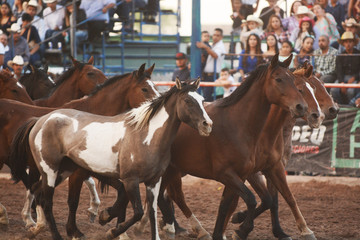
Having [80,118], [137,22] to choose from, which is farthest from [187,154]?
[137,22]

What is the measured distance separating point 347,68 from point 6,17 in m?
8.70

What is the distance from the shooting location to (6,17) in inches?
616

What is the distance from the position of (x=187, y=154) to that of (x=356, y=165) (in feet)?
17.0

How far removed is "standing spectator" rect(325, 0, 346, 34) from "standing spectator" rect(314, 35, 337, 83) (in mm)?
630

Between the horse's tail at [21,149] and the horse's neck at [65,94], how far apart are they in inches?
69.2

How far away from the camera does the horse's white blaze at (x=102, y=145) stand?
572cm

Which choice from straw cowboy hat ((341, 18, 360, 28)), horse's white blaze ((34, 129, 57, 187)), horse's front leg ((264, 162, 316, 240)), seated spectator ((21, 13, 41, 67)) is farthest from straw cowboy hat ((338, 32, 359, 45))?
seated spectator ((21, 13, 41, 67))

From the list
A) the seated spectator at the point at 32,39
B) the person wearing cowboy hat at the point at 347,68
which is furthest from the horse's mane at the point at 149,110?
the seated spectator at the point at 32,39

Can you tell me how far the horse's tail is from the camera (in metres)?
6.41

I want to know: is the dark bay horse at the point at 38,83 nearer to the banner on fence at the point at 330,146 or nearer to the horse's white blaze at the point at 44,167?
the horse's white blaze at the point at 44,167

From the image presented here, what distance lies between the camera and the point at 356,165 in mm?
10602

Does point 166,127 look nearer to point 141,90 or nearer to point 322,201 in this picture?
point 141,90

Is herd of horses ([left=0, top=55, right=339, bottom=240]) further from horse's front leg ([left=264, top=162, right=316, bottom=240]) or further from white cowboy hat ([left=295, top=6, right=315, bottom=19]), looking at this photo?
white cowboy hat ([left=295, top=6, right=315, bottom=19])

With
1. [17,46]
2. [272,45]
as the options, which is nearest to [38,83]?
[272,45]
